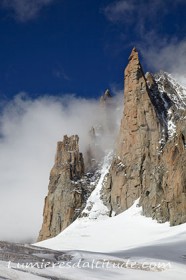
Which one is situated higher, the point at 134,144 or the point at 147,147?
the point at 134,144

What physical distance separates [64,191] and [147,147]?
29.2m

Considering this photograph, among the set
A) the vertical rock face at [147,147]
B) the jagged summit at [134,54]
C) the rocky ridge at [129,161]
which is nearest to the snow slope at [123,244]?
the rocky ridge at [129,161]

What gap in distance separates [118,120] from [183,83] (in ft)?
98.2

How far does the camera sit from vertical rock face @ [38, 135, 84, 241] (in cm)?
12544

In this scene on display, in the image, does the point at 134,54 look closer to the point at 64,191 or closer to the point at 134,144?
the point at 134,144

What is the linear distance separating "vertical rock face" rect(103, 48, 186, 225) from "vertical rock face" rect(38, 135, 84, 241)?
979cm

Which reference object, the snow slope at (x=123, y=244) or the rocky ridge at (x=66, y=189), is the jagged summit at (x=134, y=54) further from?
the snow slope at (x=123, y=244)

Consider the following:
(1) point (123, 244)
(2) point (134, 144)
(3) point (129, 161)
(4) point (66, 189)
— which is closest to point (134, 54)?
(2) point (134, 144)

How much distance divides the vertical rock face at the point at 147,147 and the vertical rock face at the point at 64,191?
9.79 metres

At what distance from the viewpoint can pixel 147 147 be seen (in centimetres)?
11794

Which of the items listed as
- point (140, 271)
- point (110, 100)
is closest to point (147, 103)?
point (110, 100)

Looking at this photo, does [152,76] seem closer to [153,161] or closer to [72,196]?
[153,161]

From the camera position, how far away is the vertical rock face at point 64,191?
125m

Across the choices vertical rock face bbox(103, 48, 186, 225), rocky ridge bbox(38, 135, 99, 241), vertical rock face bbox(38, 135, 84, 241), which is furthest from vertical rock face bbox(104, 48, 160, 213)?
vertical rock face bbox(38, 135, 84, 241)
